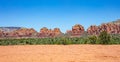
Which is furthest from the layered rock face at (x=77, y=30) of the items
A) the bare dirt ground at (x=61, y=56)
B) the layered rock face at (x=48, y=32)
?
the bare dirt ground at (x=61, y=56)

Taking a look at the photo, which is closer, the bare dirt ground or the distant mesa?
the bare dirt ground

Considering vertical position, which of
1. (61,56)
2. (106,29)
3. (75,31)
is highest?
(106,29)

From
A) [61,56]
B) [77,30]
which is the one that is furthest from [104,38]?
[77,30]

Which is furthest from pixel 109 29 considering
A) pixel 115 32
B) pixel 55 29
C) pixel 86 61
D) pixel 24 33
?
pixel 86 61

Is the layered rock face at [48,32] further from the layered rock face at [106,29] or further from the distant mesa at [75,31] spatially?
the layered rock face at [106,29]

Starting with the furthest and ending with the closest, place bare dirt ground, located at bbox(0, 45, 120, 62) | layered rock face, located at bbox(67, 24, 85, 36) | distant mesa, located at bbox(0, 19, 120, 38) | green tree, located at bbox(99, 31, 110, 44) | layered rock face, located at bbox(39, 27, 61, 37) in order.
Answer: layered rock face, located at bbox(39, 27, 61, 37) → distant mesa, located at bbox(0, 19, 120, 38) → layered rock face, located at bbox(67, 24, 85, 36) → green tree, located at bbox(99, 31, 110, 44) → bare dirt ground, located at bbox(0, 45, 120, 62)

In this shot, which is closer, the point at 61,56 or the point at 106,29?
the point at 61,56

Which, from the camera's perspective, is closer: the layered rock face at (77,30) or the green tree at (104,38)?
the green tree at (104,38)

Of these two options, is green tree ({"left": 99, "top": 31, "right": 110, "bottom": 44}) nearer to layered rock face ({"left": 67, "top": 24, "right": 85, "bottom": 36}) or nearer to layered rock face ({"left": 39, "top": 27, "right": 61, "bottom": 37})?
layered rock face ({"left": 67, "top": 24, "right": 85, "bottom": 36})

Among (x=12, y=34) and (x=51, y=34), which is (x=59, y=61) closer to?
(x=51, y=34)

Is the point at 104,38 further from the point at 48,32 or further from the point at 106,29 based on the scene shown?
the point at 48,32

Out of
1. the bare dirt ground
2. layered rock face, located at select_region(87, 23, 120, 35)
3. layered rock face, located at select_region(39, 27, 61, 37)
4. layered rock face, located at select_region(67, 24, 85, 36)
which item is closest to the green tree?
the bare dirt ground

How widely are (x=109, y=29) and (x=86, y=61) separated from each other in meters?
159

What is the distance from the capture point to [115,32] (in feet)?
562
